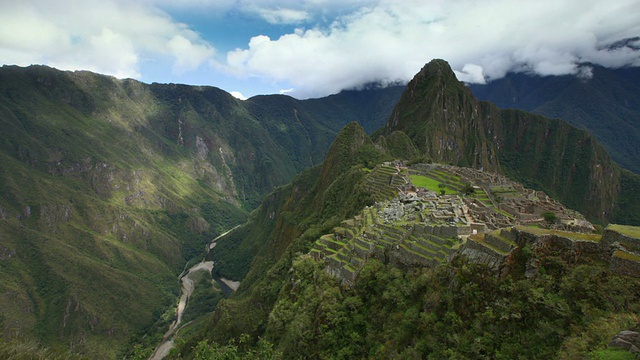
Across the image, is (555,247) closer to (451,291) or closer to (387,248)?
(451,291)

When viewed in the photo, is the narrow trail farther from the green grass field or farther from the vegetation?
the vegetation

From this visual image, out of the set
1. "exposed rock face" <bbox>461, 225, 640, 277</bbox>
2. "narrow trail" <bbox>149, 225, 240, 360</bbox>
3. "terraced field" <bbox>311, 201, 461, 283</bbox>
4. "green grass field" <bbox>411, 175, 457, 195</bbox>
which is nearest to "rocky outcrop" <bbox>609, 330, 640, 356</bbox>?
"exposed rock face" <bbox>461, 225, 640, 277</bbox>

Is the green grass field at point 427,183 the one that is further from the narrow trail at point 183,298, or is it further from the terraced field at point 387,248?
the narrow trail at point 183,298

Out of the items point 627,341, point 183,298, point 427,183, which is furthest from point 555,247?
point 183,298

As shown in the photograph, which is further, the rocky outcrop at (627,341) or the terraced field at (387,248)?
the terraced field at (387,248)

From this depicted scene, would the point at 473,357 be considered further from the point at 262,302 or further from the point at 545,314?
the point at 262,302

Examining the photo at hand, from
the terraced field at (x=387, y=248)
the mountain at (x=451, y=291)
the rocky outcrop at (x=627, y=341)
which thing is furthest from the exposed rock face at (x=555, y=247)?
the rocky outcrop at (x=627, y=341)

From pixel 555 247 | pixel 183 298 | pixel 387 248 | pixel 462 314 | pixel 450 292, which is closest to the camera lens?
pixel 555 247

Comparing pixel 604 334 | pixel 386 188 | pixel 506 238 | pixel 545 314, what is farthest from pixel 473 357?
pixel 386 188
